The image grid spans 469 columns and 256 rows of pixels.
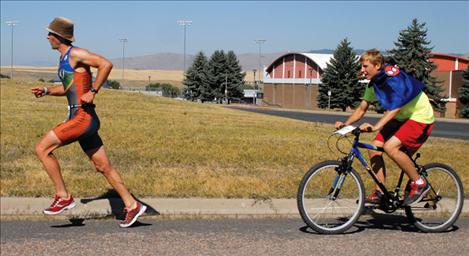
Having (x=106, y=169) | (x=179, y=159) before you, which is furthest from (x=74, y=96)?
(x=179, y=159)

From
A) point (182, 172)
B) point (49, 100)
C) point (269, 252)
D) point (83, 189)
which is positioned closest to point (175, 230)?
point (269, 252)

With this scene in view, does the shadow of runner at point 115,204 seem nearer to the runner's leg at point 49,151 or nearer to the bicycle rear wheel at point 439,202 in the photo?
the runner's leg at point 49,151

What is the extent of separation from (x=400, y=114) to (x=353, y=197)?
36.4 inches

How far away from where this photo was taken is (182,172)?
350 inches

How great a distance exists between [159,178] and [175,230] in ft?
8.35

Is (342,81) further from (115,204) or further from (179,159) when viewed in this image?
(115,204)

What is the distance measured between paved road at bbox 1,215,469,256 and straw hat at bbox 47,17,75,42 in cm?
189

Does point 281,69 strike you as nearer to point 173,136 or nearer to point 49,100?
point 49,100

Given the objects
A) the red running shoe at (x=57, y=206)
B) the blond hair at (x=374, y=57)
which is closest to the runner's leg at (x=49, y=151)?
the red running shoe at (x=57, y=206)

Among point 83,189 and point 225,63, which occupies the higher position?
point 225,63

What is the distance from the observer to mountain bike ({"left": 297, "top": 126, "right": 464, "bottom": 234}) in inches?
221

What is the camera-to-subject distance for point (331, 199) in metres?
5.75

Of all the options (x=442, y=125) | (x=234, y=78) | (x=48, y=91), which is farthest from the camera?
(x=234, y=78)

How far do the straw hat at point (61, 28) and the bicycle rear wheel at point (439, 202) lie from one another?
3.73 m
